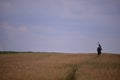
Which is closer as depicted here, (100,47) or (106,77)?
(106,77)

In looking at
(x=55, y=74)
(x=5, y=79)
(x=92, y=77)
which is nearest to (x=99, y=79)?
(x=92, y=77)

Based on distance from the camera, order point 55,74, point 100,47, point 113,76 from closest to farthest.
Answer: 1. point 113,76
2. point 55,74
3. point 100,47

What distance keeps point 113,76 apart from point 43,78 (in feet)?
11.7

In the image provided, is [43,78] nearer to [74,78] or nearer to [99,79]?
[74,78]

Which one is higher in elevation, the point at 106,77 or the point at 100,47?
the point at 100,47

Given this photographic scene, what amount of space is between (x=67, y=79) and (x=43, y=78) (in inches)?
48.8

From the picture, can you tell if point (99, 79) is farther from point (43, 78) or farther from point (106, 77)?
point (43, 78)

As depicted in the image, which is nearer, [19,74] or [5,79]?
[5,79]

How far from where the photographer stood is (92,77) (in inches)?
528

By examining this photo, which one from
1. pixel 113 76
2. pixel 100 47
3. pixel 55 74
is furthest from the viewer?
pixel 100 47

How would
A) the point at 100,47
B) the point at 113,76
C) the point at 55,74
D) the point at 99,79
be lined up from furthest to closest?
1. the point at 100,47
2. the point at 55,74
3. the point at 113,76
4. the point at 99,79

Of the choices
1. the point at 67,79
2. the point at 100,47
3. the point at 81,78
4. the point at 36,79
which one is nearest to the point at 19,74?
the point at 36,79

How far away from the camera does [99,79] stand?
12.8 meters

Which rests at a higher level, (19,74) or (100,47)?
(100,47)
